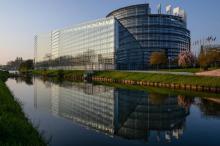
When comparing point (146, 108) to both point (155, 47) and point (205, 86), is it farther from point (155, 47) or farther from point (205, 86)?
point (155, 47)

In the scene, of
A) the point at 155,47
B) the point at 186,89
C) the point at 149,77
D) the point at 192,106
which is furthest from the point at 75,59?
the point at 192,106

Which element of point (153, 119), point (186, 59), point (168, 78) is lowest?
point (153, 119)

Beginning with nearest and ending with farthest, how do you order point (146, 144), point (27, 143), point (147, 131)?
1. point (27, 143)
2. point (146, 144)
3. point (147, 131)

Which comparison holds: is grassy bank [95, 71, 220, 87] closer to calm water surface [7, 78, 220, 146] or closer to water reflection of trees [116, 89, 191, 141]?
water reflection of trees [116, 89, 191, 141]

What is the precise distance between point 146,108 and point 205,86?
31.7 m

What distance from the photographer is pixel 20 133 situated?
59.3ft

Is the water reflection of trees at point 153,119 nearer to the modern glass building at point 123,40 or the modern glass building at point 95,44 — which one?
the modern glass building at point 95,44

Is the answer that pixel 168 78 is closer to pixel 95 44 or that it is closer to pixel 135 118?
pixel 135 118

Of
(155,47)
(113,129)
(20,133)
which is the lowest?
(113,129)

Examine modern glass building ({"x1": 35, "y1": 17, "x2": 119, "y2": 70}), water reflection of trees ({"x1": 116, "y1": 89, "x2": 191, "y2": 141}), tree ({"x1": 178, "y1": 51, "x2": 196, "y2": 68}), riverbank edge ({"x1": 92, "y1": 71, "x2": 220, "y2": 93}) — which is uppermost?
modern glass building ({"x1": 35, "y1": 17, "x2": 119, "y2": 70})

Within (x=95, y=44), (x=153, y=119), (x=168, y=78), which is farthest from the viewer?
(x=95, y=44)

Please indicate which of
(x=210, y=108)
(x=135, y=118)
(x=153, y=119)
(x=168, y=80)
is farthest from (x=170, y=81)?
(x=153, y=119)

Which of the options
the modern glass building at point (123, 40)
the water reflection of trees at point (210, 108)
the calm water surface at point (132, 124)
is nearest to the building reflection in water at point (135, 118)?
the calm water surface at point (132, 124)

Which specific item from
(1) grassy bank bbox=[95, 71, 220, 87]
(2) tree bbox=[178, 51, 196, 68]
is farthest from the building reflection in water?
(2) tree bbox=[178, 51, 196, 68]
